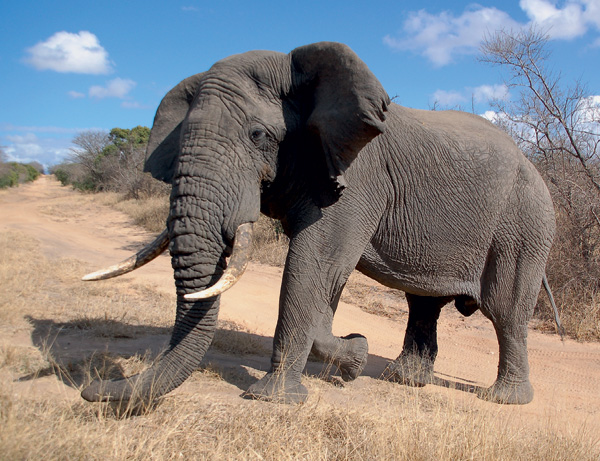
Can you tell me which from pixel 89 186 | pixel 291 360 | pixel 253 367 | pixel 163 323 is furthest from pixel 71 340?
pixel 89 186

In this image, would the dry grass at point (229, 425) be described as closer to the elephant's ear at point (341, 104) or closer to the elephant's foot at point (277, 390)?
the elephant's foot at point (277, 390)

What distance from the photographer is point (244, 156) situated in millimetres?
3623

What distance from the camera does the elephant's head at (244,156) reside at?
342cm

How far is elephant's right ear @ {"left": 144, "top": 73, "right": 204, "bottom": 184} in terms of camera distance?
13.9 feet

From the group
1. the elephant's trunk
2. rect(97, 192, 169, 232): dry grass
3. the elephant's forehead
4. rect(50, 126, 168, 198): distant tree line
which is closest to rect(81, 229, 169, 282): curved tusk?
the elephant's trunk

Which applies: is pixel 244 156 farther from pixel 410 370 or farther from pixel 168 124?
pixel 410 370

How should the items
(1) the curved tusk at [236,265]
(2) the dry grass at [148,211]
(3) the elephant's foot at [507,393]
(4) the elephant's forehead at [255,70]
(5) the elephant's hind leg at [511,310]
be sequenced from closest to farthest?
(1) the curved tusk at [236,265]
(4) the elephant's forehead at [255,70]
(5) the elephant's hind leg at [511,310]
(3) the elephant's foot at [507,393]
(2) the dry grass at [148,211]

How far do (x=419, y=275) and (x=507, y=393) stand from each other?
152cm

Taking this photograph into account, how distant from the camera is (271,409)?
11.8 feet

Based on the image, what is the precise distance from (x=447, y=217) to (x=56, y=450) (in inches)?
135

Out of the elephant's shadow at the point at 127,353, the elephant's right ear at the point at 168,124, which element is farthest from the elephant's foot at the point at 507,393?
the elephant's right ear at the point at 168,124

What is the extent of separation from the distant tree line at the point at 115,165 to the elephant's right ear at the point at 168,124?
1994 centimetres

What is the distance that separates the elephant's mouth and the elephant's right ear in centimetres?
81

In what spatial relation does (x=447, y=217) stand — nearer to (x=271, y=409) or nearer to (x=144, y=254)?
(x=271, y=409)
